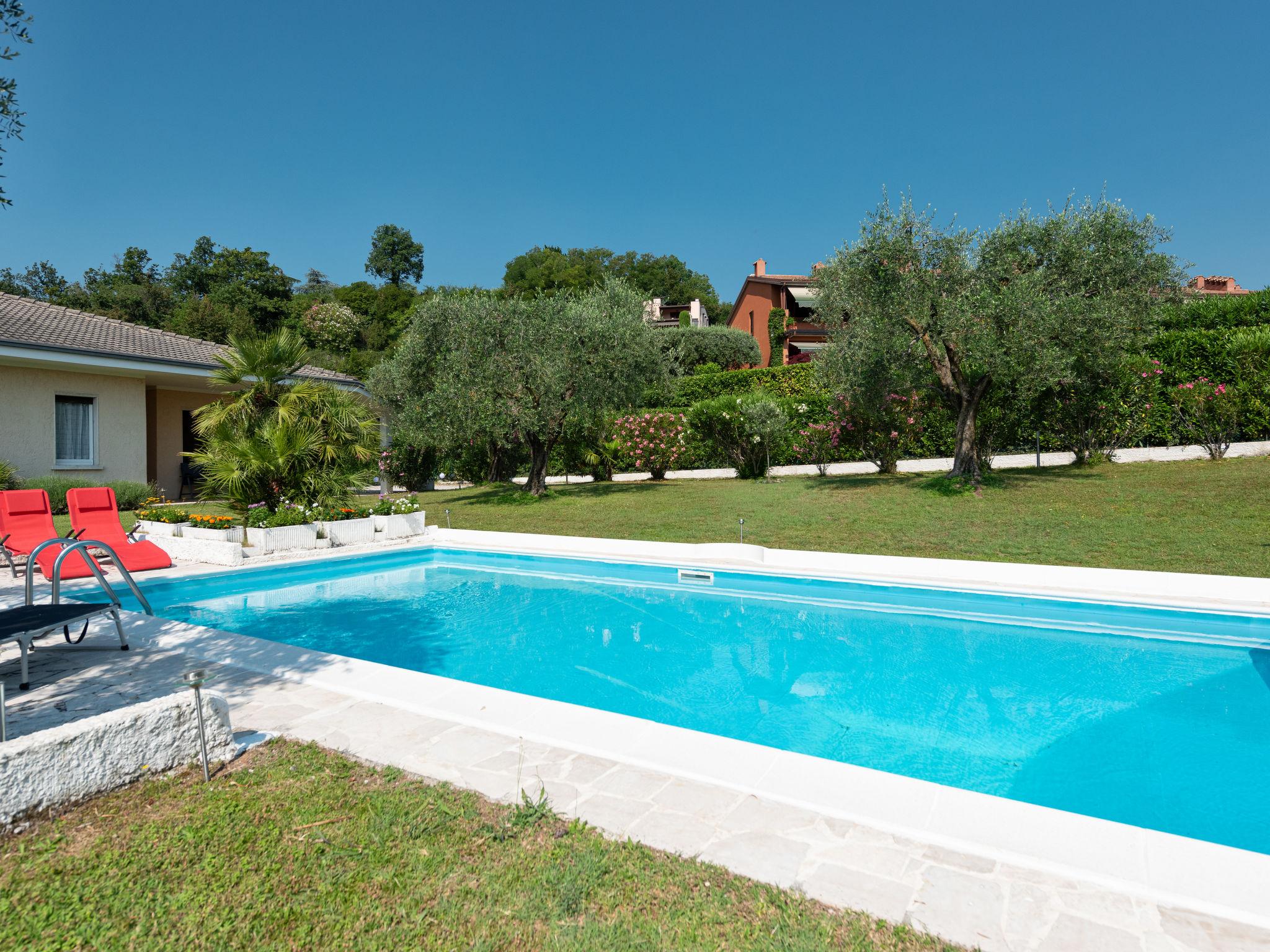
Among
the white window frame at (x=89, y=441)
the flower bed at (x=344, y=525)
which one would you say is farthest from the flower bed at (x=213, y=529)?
the white window frame at (x=89, y=441)

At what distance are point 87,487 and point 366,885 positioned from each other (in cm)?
1737

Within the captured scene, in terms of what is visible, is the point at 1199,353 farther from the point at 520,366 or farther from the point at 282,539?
the point at 282,539

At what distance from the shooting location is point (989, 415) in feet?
55.5

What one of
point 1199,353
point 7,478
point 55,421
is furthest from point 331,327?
point 1199,353

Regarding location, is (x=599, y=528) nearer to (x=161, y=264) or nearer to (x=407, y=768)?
(x=407, y=768)

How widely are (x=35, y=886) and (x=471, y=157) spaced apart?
95.1ft

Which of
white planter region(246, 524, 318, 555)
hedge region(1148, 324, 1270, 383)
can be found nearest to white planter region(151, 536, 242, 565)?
white planter region(246, 524, 318, 555)

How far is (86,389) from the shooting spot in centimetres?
1705

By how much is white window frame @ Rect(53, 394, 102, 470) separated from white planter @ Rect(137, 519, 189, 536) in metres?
6.23

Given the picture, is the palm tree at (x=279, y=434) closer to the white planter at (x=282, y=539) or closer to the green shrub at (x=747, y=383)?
the white planter at (x=282, y=539)

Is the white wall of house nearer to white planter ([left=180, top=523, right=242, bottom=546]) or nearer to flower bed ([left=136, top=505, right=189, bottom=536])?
flower bed ([left=136, top=505, right=189, bottom=536])

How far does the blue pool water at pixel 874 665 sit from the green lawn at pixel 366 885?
2582mm

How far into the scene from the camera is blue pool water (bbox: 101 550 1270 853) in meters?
4.59

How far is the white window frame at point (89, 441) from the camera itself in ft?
54.1
